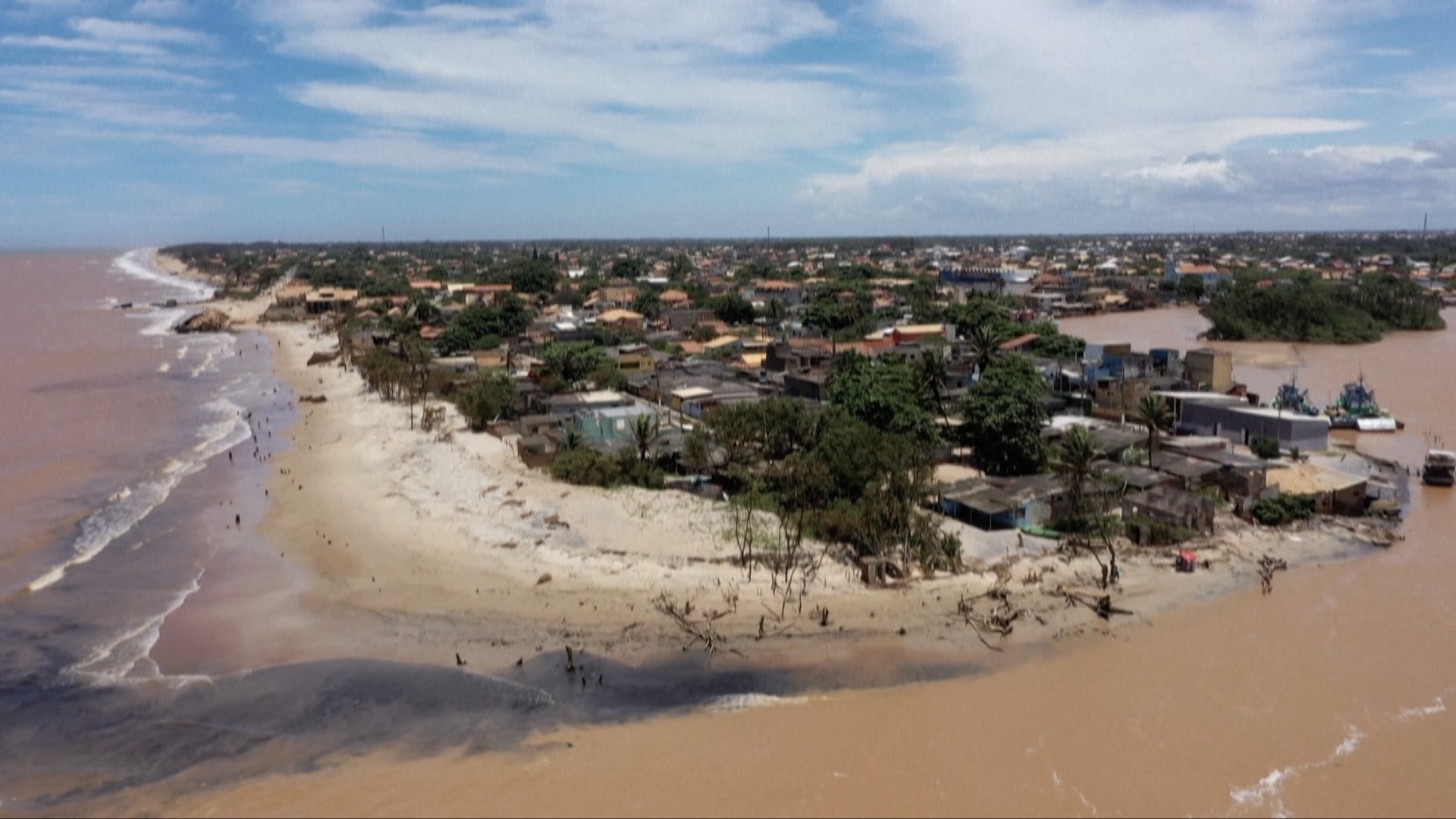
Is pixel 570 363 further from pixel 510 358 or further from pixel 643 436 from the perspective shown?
pixel 643 436

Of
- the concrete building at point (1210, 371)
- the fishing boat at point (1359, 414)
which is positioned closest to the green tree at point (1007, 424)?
the fishing boat at point (1359, 414)

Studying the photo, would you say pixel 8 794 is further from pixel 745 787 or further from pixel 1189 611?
pixel 1189 611

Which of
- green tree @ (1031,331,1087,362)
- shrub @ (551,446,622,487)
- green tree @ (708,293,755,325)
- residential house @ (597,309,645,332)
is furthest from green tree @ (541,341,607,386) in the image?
green tree @ (708,293,755,325)

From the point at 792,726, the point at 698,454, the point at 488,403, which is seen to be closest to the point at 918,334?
the point at 488,403

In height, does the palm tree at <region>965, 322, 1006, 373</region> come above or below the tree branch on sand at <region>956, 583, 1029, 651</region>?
above

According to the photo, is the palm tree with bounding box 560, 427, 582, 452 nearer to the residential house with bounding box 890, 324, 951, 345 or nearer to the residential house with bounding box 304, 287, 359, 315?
the residential house with bounding box 890, 324, 951, 345

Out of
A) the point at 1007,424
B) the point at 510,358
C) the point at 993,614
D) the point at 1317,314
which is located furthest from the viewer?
the point at 1317,314

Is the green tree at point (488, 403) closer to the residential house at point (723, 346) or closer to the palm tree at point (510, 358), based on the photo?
the palm tree at point (510, 358)
